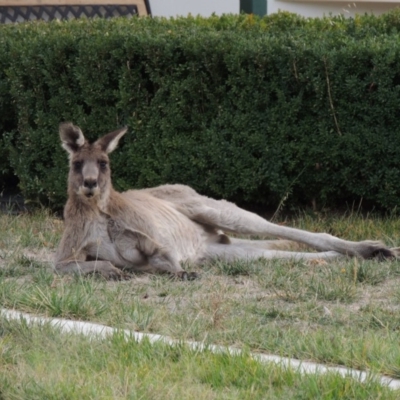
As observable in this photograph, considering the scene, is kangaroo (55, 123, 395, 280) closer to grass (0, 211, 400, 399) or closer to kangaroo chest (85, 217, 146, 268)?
kangaroo chest (85, 217, 146, 268)

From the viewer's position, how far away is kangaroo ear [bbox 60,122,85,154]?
8.45m

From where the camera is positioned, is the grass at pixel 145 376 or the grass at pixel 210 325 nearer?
the grass at pixel 145 376

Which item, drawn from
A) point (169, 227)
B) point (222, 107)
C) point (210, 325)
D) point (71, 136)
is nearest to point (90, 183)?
point (71, 136)

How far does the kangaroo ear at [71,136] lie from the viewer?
8.45 meters

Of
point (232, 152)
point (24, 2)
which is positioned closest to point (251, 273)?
point (232, 152)

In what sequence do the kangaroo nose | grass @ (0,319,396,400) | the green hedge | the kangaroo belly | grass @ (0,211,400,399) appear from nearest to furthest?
grass @ (0,319,396,400), grass @ (0,211,400,399), the kangaroo nose, the kangaroo belly, the green hedge

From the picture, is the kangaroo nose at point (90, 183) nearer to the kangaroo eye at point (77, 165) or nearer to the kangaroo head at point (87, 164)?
the kangaroo head at point (87, 164)

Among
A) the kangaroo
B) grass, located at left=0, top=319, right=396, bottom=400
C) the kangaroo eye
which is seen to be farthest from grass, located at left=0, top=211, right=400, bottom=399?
the kangaroo eye

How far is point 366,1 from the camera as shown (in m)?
15.1

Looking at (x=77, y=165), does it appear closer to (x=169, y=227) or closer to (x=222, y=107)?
(x=169, y=227)

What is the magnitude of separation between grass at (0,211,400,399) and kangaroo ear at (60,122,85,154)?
0.97m

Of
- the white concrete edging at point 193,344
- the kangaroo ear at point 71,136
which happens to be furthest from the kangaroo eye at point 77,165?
the white concrete edging at point 193,344

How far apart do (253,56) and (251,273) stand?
2.49 m

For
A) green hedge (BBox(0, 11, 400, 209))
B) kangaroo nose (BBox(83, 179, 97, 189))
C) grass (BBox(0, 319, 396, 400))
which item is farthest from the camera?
green hedge (BBox(0, 11, 400, 209))
